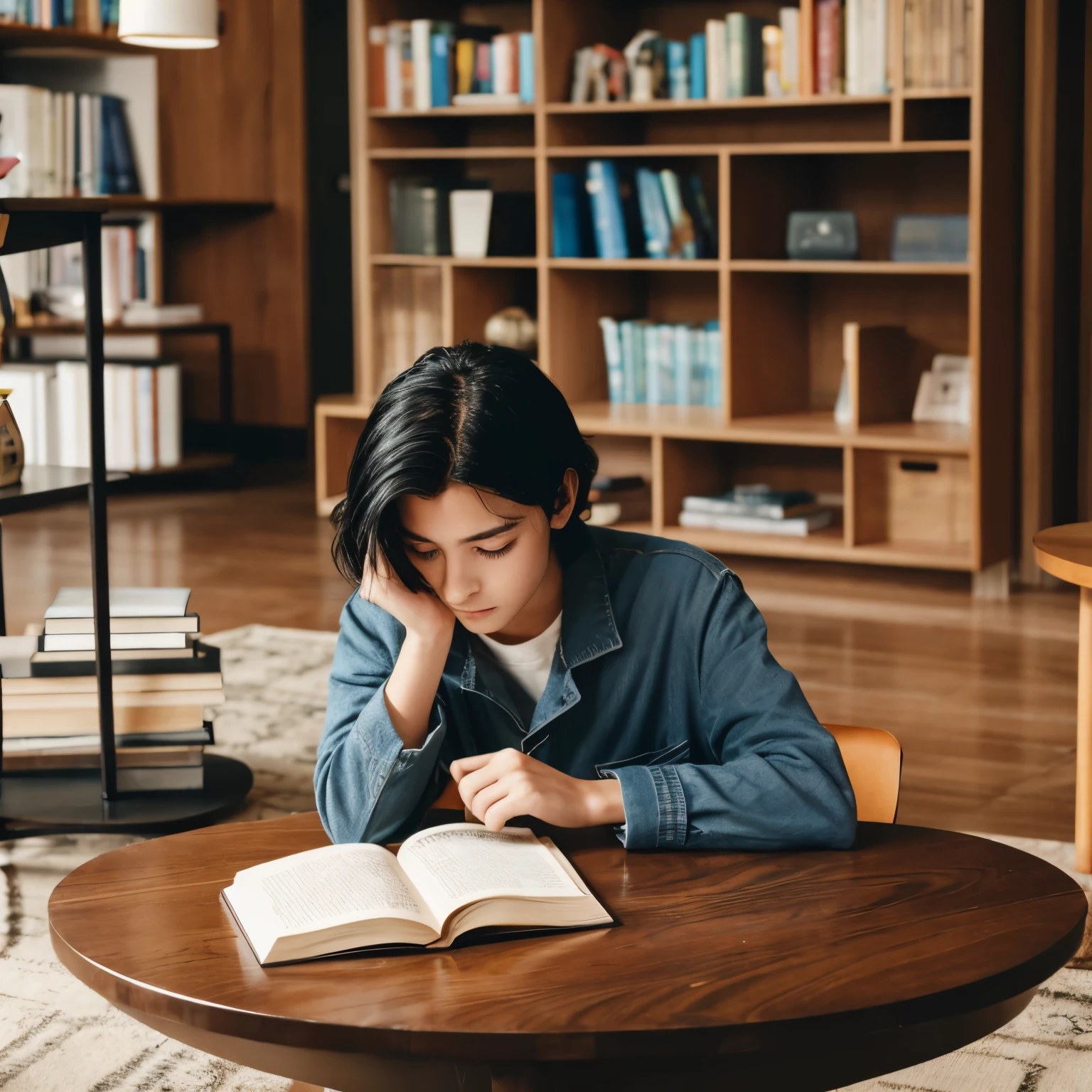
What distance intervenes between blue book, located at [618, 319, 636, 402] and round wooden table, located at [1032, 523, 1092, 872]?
274 centimetres

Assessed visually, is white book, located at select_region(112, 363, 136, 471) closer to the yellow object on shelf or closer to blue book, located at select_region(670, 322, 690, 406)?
blue book, located at select_region(670, 322, 690, 406)

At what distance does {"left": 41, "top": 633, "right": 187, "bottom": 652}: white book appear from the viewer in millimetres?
2516

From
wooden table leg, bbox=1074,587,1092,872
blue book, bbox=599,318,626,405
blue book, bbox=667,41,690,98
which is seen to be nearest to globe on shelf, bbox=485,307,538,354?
blue book, bbox=599,318,626,405

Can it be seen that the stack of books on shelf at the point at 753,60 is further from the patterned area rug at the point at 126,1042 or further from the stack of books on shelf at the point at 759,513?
the patterned area rug at the point at 126,1042

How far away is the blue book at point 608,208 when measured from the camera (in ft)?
15.8

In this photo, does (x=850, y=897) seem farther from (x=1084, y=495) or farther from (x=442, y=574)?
(x=1084, y=495)

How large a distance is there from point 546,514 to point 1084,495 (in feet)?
11.2

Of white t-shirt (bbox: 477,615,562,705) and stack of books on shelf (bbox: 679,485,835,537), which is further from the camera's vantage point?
stack of books on shelf (bbox: 679,485,835,537)

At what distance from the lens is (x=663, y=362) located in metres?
4.93

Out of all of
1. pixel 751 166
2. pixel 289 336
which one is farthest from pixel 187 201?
Answer: pixel 751 166

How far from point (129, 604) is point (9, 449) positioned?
0.36m

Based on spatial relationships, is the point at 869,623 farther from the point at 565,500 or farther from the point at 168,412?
the point at 168,412

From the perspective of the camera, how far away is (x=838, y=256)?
4473 millimetres

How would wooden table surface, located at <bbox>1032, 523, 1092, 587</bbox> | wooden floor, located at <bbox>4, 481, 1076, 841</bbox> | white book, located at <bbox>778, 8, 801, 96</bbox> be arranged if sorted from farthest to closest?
white book, located at <bbox>778, 8, 801, 96</bbox>, wooden floor, located at <bbox>4, 481, 1076, 841</bbox>, wooden table surface, located at <bbox>1032, 523, 1092, 587</bbox>
